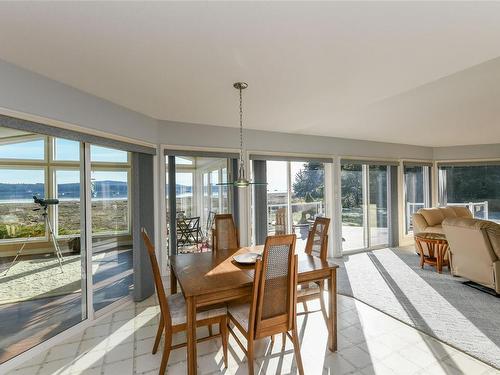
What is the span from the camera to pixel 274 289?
1.93m

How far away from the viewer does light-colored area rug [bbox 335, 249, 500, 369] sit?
2.44 meters

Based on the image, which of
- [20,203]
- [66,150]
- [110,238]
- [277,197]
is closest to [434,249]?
[277,197]

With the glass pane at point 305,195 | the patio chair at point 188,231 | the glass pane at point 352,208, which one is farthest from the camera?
the glass pane at point 352,208

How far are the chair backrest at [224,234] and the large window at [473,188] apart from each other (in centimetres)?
624

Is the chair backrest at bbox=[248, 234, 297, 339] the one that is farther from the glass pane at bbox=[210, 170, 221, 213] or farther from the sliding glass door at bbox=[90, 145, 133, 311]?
the glass pane at bbox=[210, 170, 221, 213]

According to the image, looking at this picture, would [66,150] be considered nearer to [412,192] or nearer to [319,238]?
→ [319,238]

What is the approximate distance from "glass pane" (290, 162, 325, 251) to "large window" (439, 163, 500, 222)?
370 cm

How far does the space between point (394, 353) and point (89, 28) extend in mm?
3328

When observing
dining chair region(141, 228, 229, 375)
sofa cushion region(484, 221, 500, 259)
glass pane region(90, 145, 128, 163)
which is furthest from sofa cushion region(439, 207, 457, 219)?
glass pane region(90, 145, 128, 163)

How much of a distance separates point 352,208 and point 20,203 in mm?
5485

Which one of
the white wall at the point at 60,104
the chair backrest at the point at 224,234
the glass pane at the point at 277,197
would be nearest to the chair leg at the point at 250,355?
the chair backrest at the point at 224,234

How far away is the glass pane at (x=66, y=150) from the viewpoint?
273 cm

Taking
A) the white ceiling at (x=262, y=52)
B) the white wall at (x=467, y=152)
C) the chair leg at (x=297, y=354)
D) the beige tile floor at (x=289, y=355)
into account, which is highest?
the white ceiling at (x=262, y=52)

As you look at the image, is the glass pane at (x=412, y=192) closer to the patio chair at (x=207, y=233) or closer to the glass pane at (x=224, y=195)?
the glass pane at (x=224, y=195)
